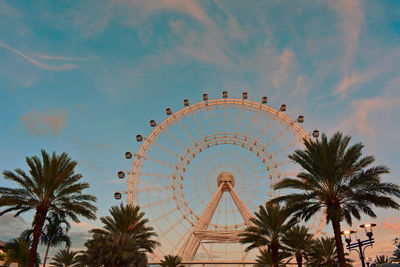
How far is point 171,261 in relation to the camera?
114 feet

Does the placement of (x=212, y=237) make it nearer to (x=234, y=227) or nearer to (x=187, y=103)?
(x=234, y=227)

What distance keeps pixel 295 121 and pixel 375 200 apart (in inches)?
1021

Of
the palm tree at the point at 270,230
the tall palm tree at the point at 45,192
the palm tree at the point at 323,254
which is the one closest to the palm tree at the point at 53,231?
the tall palm tree at the point at 45,192

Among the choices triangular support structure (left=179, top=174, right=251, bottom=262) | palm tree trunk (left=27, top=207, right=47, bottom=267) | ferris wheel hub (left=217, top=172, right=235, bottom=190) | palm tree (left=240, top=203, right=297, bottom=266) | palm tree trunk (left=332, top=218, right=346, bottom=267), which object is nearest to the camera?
palm tree trunk (left=332, top=218, right=346, bottom=267)

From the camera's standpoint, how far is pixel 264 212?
26.6 m

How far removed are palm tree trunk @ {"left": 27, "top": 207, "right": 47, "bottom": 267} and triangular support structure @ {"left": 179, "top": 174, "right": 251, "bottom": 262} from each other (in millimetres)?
20816

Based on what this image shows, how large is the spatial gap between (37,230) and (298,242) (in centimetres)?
1982

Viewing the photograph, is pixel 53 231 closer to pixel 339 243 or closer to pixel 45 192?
pixel 45 192

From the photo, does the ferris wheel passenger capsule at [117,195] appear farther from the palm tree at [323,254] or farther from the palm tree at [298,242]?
the palm tree at [323,254]

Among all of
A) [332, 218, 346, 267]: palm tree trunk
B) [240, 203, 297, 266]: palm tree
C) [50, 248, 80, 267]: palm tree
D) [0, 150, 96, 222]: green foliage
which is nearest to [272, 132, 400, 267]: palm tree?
[332, 218, 346, 267]: palm tree trunk

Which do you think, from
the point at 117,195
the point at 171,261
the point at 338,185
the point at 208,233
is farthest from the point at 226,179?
the point at 338,185

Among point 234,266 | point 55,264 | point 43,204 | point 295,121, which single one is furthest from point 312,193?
point 55,264

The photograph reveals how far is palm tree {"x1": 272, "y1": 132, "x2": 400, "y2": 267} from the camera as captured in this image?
1792 cm

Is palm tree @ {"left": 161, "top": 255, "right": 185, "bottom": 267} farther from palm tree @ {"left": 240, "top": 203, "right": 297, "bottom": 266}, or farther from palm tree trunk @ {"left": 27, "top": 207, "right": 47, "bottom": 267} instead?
palm tree trunk @ {"left": 27, "top": 207, "right": 47, "bottom": 267}
